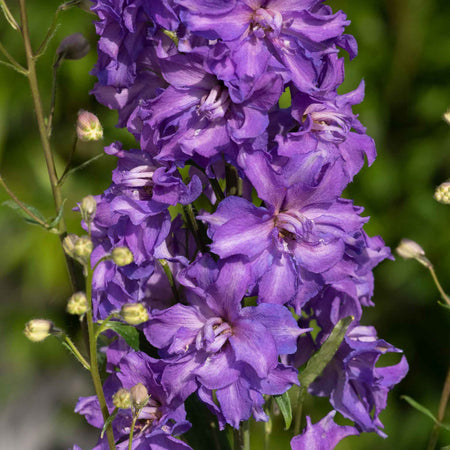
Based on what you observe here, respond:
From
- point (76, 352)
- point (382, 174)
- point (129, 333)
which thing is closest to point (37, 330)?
point (76, 352)

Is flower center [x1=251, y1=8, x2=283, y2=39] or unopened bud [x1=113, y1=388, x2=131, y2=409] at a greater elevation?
flower center [x1=251, y1=8, x2=283, y2=39]

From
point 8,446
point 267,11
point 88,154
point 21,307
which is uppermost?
point 267,11

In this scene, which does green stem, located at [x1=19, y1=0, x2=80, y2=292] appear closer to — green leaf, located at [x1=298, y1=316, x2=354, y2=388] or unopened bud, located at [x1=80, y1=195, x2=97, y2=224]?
unopened bud, located at [x1=80, y1=195, x2=97, y2=224]

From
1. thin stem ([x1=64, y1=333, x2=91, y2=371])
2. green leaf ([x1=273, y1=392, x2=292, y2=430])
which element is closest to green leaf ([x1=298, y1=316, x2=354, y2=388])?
green leaf ([x1=273, y1=392, x2=292, y2=430])

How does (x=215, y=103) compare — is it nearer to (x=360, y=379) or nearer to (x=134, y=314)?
(x=134, y=314)

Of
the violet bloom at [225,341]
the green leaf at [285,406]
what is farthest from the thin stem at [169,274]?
the green leaf at [285,406]

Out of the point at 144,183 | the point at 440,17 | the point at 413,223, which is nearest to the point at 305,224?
the point at 144,183

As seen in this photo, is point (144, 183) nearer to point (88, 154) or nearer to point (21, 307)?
point (88, 154)
